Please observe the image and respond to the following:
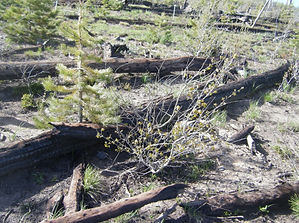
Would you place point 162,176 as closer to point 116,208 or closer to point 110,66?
point 116,208

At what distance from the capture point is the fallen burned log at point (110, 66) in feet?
16.9

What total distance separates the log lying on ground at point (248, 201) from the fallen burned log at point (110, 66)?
8.90 ft

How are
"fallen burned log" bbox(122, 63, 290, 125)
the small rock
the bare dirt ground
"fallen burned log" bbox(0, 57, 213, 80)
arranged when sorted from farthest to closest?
"fallen burned log" bbox(0, 57, 213, 80) → "fallen burned log" bbox(122, 63, 290, 125) → the small rock → the bare dirt ground

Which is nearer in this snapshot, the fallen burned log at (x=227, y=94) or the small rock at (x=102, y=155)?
the small rock at (x=102, y=155)

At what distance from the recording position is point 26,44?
8031 millimetres

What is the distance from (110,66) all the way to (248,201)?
4429 millimetres

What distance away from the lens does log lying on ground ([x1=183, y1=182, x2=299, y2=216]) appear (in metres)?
2.98

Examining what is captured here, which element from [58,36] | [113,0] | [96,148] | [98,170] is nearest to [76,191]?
[98,170]

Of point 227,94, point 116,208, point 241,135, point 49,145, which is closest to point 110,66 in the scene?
point 227,94

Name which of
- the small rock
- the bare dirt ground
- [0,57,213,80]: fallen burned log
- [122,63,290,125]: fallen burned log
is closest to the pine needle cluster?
[122,63,290,125]: fallen burned log

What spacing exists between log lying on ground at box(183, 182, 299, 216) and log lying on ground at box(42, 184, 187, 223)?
0.45 metres

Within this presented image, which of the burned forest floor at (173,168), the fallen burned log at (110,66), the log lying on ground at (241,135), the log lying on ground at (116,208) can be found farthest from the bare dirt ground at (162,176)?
the fallen burned log at (110,66)

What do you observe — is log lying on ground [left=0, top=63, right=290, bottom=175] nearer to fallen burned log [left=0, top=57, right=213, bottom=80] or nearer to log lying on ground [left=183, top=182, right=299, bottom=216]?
log lying on ground [left=183, top=182, right=299, bottom=216]

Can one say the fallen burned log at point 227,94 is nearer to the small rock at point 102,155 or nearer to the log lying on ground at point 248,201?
the small rock at point 102,155
